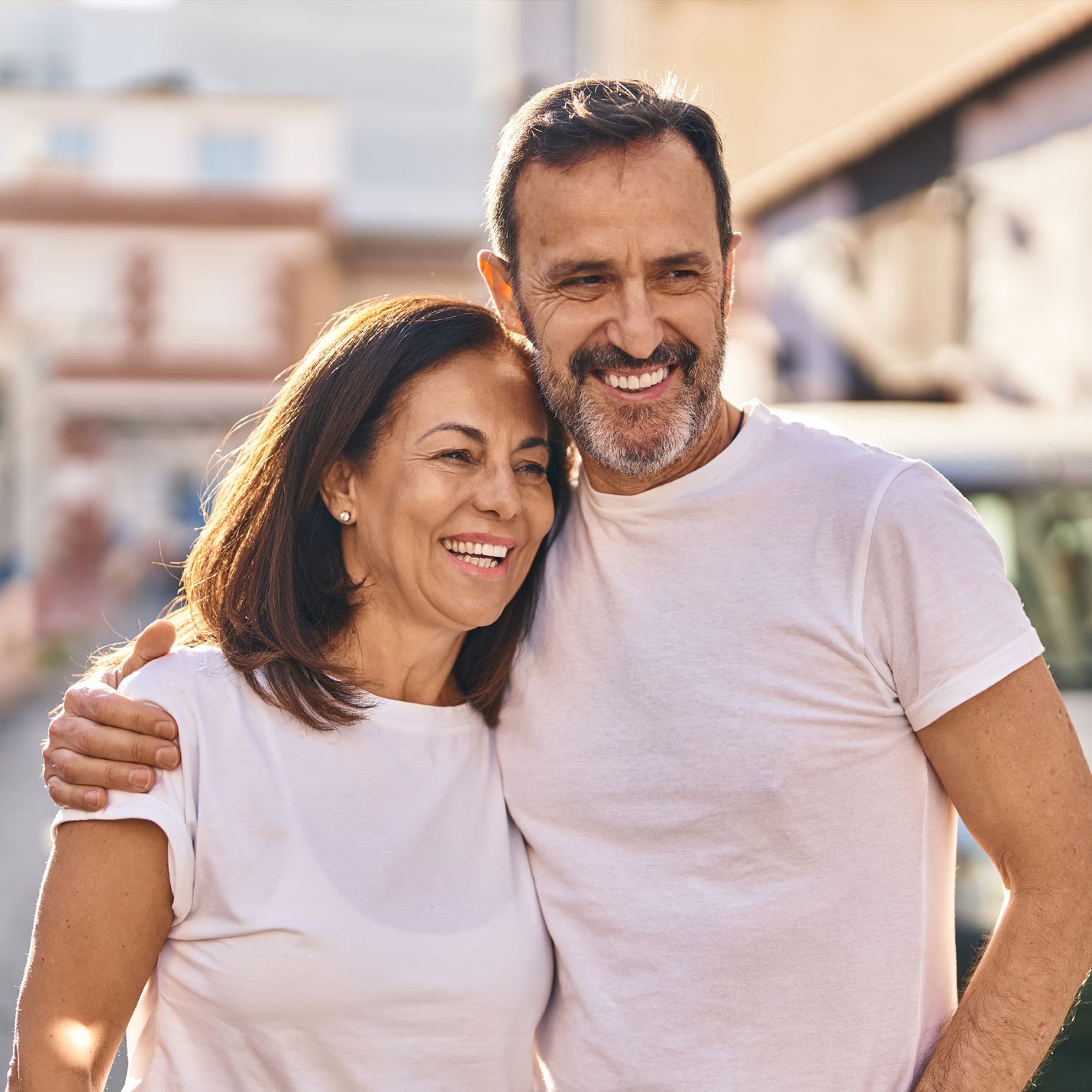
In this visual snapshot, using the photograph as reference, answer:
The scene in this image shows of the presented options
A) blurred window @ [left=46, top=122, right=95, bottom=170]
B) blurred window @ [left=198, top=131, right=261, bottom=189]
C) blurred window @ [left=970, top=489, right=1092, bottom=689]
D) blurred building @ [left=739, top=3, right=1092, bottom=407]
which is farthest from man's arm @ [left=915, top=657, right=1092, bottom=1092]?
blurred window @ [left=46, top=122, right=95, bottom=170]

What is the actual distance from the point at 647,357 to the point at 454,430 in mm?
358

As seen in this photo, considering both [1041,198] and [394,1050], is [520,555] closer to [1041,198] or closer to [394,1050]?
[394,1050]

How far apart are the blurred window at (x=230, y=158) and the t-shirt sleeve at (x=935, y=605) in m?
32.0

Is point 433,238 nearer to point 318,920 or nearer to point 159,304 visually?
point 159,304

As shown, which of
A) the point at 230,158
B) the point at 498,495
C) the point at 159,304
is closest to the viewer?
the point at 498,495

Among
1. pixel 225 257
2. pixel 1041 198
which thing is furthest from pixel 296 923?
pixel 225 257

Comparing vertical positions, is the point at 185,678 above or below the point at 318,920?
above

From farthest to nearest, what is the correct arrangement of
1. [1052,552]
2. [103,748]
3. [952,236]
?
[952,236] < [1052,552] < [103,748]

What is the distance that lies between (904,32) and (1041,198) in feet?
27.2

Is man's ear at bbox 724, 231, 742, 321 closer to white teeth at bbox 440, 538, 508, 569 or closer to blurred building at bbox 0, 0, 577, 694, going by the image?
white teeth at bbox 440, 538, 508, 569

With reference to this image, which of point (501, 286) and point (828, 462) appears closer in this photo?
point (828, 462)

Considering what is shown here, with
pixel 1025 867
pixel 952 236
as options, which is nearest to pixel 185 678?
pixel 1025 867

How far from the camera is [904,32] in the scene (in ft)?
53.0

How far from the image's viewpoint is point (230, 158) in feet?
106
